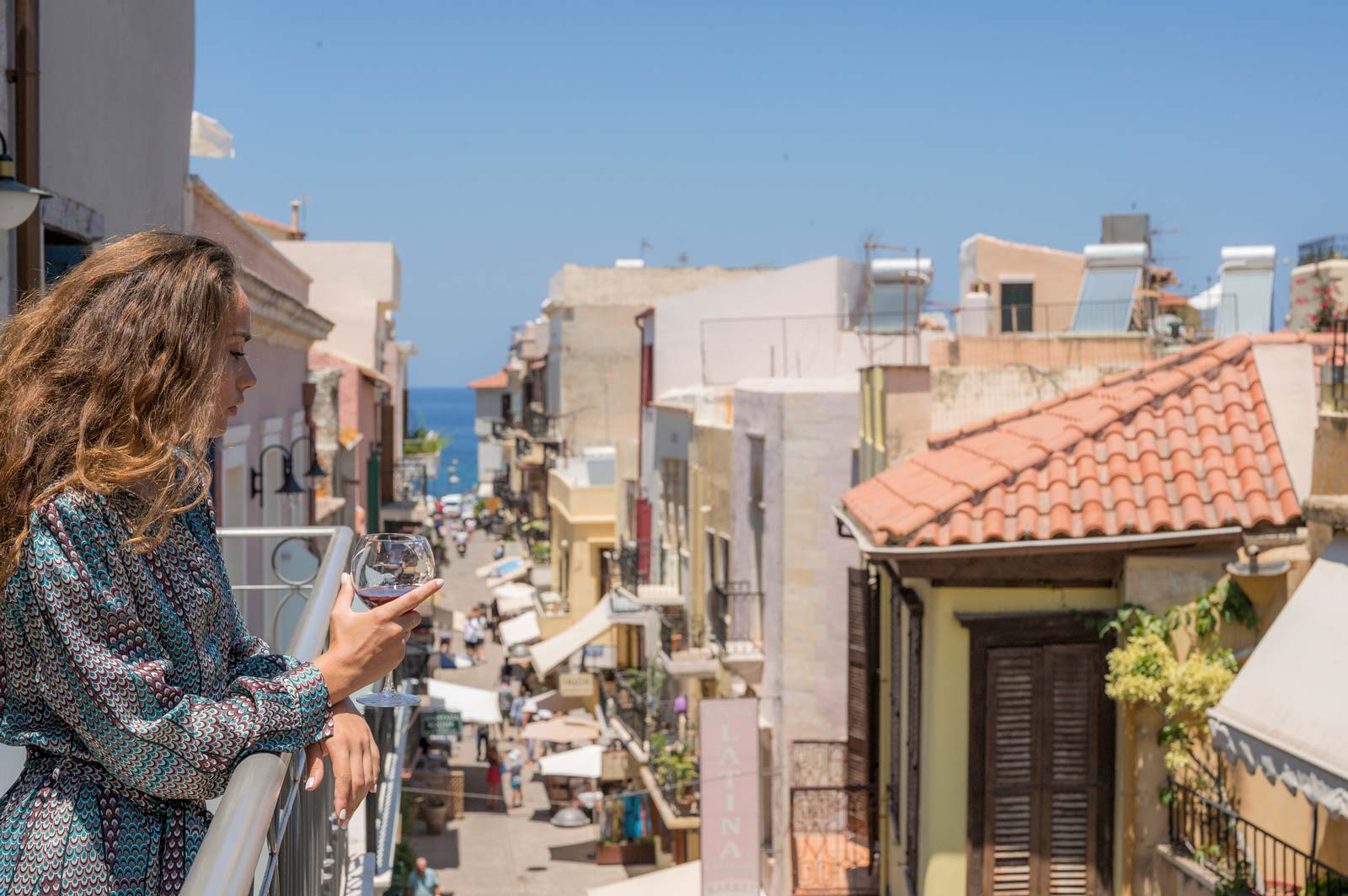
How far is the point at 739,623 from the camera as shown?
2186 cm

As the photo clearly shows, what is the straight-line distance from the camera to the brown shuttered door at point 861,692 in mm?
16734

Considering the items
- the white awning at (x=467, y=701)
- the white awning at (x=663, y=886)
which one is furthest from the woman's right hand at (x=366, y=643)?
the white awning at (x=467, y=701)

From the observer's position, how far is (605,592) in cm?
3762

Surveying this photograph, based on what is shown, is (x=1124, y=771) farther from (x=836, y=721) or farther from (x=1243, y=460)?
(x=836, y=721)

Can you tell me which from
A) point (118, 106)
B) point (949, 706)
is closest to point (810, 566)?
point (949, 706)

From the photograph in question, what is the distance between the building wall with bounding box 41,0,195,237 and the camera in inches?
309

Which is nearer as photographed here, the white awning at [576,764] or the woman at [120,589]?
the woman at [120,589]

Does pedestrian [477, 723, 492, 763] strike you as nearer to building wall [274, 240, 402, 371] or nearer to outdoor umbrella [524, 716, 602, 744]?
outdoor umbrella [524, 716, 602, 744]

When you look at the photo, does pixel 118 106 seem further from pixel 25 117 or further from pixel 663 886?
pixel 663 886

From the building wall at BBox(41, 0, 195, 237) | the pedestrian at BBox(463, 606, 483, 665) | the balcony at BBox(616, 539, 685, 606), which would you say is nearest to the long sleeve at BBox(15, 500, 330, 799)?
the building wall at BBox(41, 0, 195, 237)

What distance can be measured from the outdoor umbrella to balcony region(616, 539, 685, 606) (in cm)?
287

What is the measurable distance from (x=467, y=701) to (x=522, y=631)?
9.65 m

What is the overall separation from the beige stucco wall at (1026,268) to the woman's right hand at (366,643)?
25.4 metres

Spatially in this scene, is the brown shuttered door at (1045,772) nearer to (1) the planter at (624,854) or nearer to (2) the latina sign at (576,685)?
(1) the planter at (624,854)
